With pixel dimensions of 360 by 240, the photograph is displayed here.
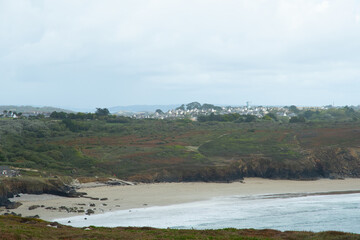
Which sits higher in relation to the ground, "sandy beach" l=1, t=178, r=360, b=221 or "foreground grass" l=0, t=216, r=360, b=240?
"foreground grass" l=0, t=216, r=360, b=240

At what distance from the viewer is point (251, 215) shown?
37594mm

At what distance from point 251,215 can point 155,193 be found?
46.7 ft

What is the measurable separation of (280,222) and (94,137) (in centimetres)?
4806

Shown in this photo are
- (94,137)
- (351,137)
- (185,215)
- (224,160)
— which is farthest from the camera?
(94,137)

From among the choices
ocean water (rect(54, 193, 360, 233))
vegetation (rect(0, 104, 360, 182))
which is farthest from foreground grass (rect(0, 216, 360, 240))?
vegetation (rect(0, 104, 360, 182))

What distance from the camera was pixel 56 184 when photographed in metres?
46.9

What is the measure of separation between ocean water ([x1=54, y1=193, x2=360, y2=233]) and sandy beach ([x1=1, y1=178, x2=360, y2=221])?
235 cm

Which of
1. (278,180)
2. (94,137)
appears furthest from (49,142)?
(278,180)

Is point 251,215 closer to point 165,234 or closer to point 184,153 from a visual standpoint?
point 165,234

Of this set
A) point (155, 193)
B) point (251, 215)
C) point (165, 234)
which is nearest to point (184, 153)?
point (155, 193)

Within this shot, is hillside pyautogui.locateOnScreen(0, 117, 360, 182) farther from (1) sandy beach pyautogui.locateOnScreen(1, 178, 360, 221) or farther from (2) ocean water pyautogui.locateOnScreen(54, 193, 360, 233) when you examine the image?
(2) ocean water pyautogui.locateOnScreen(54, 193, 360, 233)

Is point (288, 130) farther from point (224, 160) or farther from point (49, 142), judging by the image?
point (49, 142)

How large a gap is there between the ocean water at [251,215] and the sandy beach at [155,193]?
92.5 inches

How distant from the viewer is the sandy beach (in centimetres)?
4003
